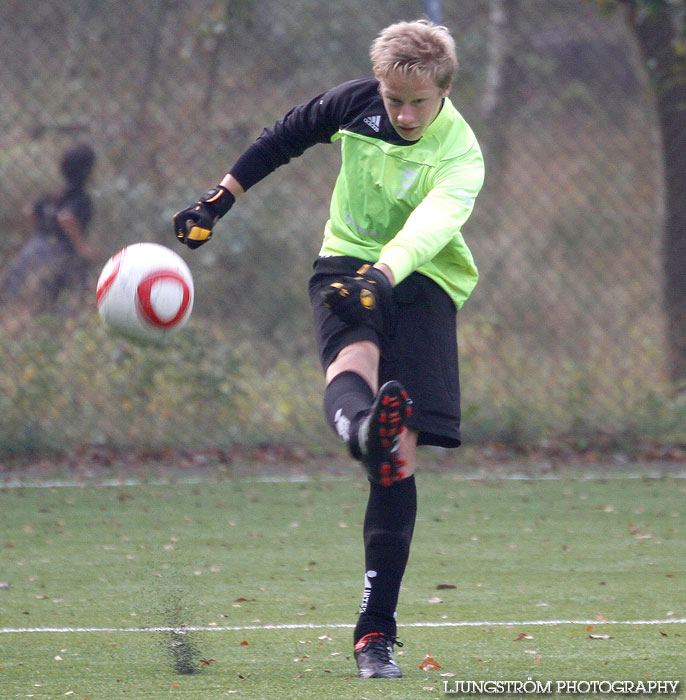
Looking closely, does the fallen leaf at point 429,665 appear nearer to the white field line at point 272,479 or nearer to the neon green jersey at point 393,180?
the neon green jersey at point 393,180

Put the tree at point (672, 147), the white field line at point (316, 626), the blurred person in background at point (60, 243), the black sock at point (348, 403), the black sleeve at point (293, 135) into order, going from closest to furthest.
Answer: the black sock at point (348, 403) < the black sleeve at point (293, 135) < the white field line at point (316, 626) < the blurred person in background at point (60, 243) < the tree at point (672, 147)

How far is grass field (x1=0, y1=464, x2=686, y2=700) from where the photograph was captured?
3186mm

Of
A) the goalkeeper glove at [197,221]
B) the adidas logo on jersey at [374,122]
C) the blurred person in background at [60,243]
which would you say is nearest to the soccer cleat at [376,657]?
the goalkeeper glove at [197,221]

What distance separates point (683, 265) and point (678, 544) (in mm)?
3318

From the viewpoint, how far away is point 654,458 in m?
7.51

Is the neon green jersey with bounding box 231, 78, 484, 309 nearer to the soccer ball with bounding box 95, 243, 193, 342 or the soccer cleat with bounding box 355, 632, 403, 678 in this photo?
the soccer ball with bounding box 95, 243, 193, 342

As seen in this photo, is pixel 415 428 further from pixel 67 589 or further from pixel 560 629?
pixel 67 589

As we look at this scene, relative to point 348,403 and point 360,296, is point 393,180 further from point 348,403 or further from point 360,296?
point 348,403

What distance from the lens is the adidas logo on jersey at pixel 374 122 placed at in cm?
335

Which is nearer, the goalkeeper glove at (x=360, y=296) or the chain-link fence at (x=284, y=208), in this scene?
the goalkeeper glove at (x=360, y=296)

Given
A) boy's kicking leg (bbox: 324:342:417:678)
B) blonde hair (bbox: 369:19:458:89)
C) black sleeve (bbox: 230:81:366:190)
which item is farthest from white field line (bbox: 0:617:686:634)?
blonde hair (bbox: 369:19:458:89)

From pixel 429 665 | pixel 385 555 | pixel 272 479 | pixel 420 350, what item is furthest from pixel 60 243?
pixel 429 665

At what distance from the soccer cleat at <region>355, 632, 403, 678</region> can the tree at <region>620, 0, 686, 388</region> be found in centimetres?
509

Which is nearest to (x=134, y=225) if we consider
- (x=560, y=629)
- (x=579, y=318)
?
(x=579, y=318)
